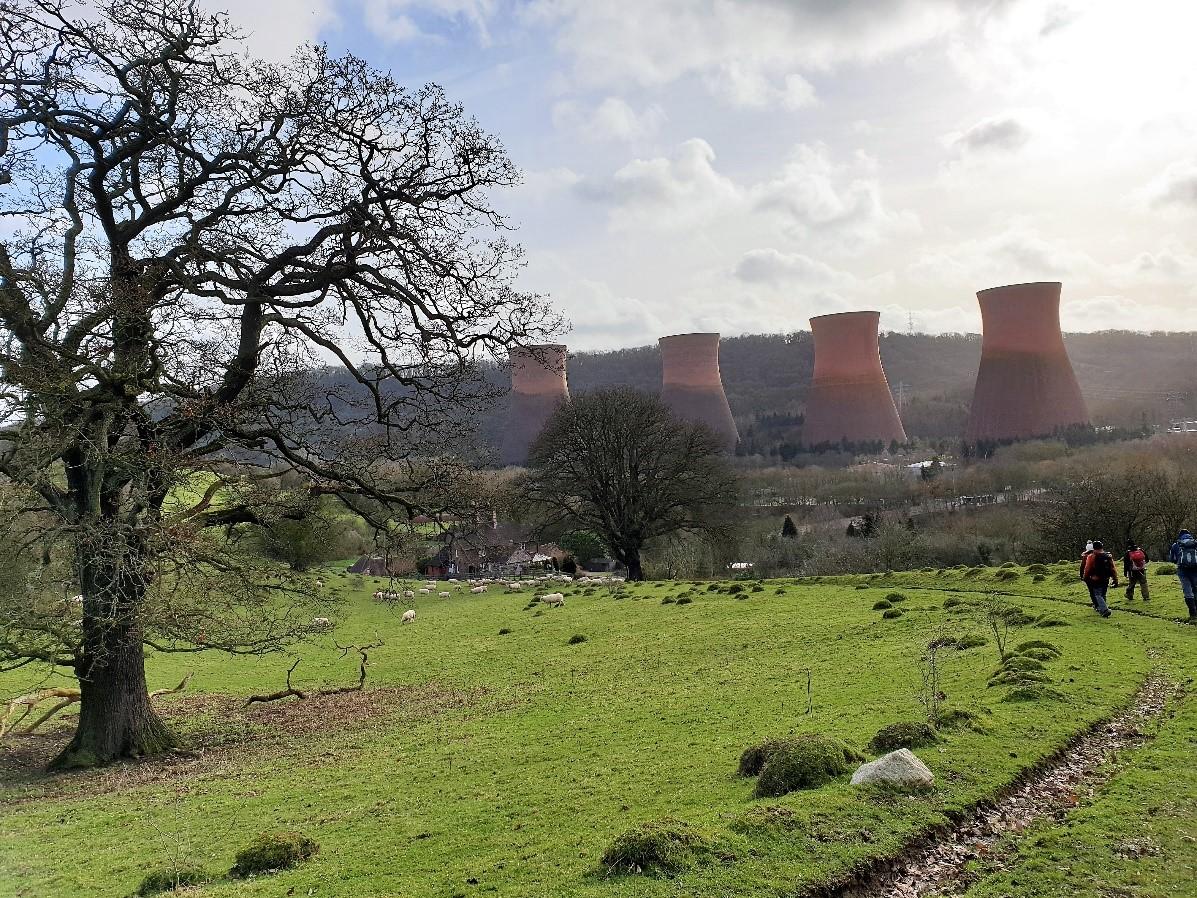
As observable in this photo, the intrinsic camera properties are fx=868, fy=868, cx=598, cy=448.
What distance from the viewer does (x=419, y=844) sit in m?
6.04

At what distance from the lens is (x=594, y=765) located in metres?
7.95

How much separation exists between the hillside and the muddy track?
7057 centimetres

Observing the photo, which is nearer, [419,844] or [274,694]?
[419,844]

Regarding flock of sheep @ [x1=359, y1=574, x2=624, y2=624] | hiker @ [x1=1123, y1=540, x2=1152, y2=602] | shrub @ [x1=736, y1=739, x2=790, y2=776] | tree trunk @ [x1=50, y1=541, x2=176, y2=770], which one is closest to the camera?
shrub @ [x1=736, y1=739, x2=790, y2=776]

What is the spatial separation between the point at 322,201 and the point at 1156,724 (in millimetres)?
9652

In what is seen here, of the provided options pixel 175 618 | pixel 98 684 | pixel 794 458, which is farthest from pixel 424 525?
pixel 794 458

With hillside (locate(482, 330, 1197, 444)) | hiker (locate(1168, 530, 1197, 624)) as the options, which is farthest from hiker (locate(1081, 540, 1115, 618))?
hillside (locate(482, 330, 1197, 444))

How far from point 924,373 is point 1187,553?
4005 inches

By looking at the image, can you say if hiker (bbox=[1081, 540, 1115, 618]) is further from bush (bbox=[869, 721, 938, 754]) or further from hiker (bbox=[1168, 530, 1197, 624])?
bush (bbox=[869, 721, 938, 754])

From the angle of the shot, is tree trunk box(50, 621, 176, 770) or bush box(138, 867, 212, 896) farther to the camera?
tree trunk box(50, 621, 176, 770)

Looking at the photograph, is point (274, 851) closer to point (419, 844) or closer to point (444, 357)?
point (419, 844)

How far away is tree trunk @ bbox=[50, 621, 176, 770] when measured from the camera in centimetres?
955

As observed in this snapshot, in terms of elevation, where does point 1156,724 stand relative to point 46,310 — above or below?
below

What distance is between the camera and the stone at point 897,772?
566 cm
